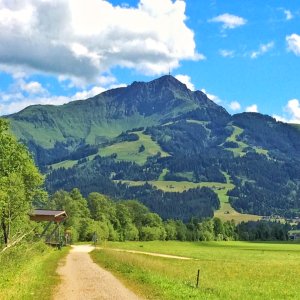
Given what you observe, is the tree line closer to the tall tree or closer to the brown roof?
the brown roof

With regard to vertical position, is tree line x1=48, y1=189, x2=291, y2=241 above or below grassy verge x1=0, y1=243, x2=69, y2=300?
above

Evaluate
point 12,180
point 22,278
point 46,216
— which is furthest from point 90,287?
point 46,216

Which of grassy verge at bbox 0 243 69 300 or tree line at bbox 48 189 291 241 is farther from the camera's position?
tree line at bbox 48 189 291 241

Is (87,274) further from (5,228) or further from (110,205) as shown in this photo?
(110,205)

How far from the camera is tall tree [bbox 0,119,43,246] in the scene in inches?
1924

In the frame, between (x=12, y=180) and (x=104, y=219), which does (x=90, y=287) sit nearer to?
(x=12, y=180)

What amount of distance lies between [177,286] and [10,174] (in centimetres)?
2583

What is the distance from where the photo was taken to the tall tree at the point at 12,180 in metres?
48.9

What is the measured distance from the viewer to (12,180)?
5028 cm

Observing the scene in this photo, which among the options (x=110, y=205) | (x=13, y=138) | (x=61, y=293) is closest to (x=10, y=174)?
(x=13, y=138)

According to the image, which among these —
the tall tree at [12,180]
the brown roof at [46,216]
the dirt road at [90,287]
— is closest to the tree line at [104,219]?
the brown roof at [46,216]

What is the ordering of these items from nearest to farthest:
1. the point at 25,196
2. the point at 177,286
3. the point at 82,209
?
the point at 177,286 → the point at 25,196 → the point at 82,209

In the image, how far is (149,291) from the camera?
3017cm

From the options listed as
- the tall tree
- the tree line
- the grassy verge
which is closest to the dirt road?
the grassy verge
